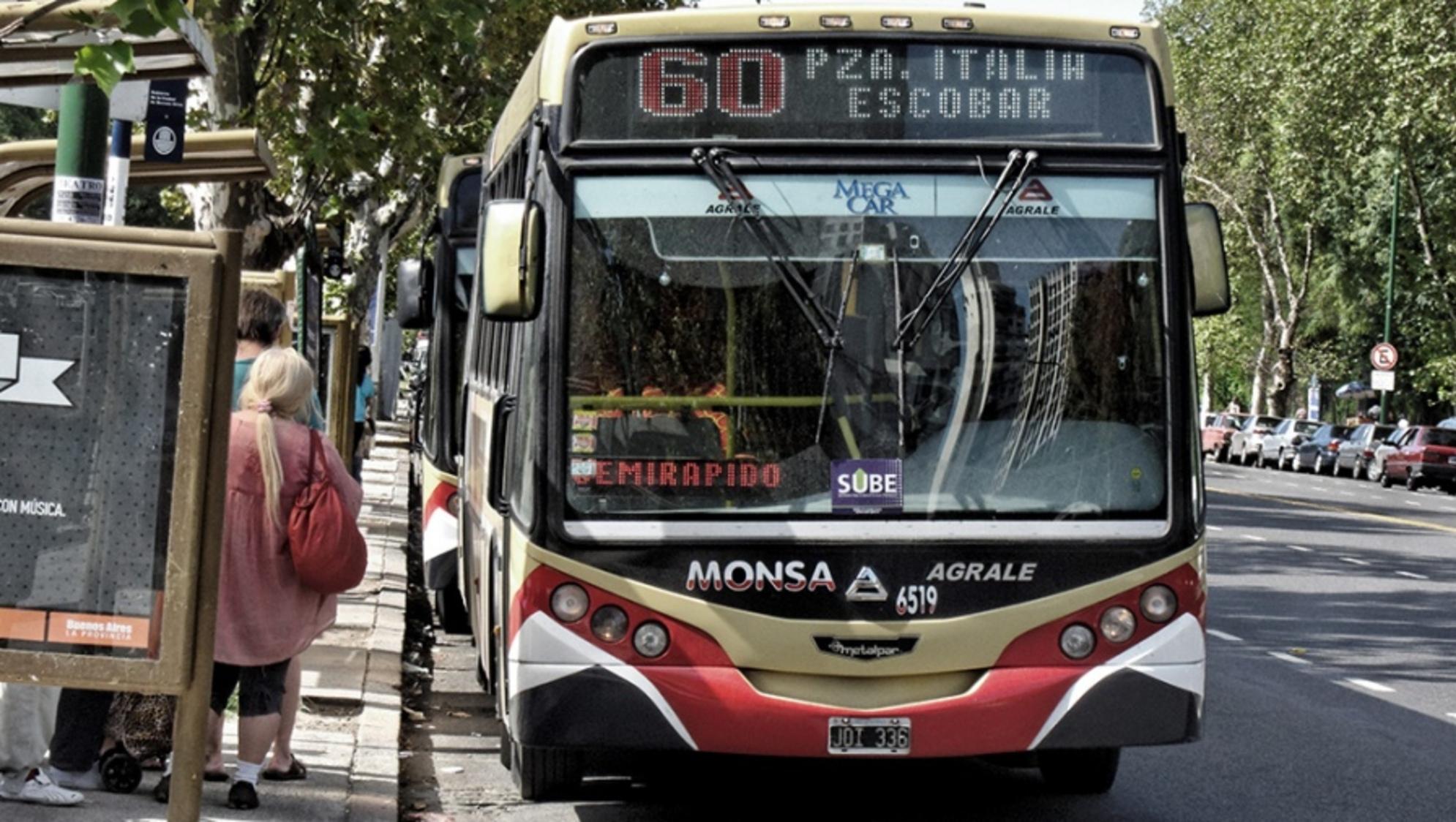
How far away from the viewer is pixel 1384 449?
54.4 metres


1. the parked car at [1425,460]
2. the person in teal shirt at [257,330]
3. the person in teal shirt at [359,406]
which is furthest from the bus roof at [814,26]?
the parked car at [1425,460]

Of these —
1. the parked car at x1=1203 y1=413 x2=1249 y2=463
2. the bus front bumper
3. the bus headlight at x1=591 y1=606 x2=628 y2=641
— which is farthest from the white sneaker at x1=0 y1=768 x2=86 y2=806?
the parked car at x1=1203 y1=413 x2=1249 y2=463

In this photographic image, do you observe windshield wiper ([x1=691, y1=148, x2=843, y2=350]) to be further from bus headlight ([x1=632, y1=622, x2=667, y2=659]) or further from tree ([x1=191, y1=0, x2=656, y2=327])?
tree ([x1=191, y1=0, x2=656, y2=327])

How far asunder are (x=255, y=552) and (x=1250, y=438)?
6389cm

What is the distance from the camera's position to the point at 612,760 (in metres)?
8.41

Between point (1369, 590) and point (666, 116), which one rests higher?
point (666, 116)

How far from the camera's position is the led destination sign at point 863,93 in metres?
7.82

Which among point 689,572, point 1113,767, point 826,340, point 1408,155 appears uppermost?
point 1408,155

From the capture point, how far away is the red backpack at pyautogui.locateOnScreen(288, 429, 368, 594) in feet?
25.1

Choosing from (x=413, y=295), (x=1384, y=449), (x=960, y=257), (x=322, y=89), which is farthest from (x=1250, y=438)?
(x=960, y=257)

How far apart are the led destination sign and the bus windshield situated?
0.61 ft

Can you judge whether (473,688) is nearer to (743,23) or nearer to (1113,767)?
(1113,767)

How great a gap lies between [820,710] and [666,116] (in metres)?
2.02

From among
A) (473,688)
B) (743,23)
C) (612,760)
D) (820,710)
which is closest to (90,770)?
(612,760)
